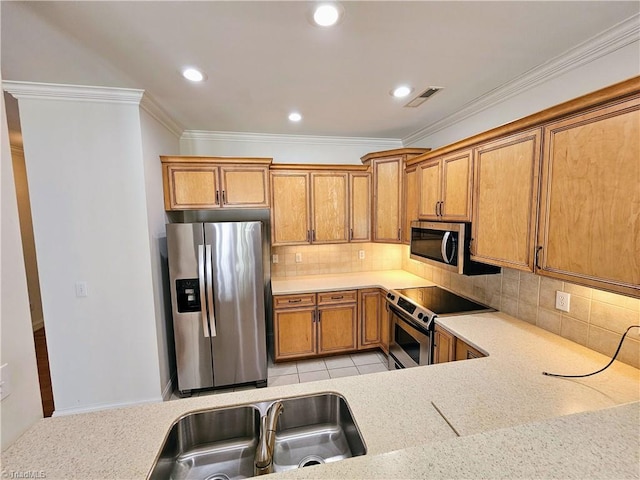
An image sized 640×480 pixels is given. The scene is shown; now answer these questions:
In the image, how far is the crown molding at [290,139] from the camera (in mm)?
3133

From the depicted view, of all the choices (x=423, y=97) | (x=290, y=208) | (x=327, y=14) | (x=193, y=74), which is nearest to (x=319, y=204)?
(x=290, y=208)

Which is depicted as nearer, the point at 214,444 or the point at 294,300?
the point at 214,444

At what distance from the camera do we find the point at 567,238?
138 centimetres

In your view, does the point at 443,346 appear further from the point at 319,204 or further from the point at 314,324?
the point at 319,204

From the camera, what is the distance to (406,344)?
256 cm

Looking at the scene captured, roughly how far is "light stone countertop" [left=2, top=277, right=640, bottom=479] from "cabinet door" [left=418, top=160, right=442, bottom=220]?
1.25 m

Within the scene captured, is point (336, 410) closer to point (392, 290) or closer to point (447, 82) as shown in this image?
point (392, 290)

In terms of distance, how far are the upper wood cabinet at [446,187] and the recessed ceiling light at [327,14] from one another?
4.31ft

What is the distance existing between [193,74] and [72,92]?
968mm

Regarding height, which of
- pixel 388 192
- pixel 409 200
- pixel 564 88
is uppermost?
pixel 564 88

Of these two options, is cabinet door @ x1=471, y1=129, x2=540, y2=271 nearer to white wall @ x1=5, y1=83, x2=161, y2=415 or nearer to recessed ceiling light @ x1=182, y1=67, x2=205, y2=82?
recessed ceiling light @ x1=182, y1=67, x2=205, y2=82

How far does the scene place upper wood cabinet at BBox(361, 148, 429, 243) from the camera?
2.97m

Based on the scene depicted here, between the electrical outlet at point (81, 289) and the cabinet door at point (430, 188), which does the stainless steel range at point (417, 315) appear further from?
the electrical outlet at point (81, 289)

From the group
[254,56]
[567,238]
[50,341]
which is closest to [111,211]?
[50,341]
